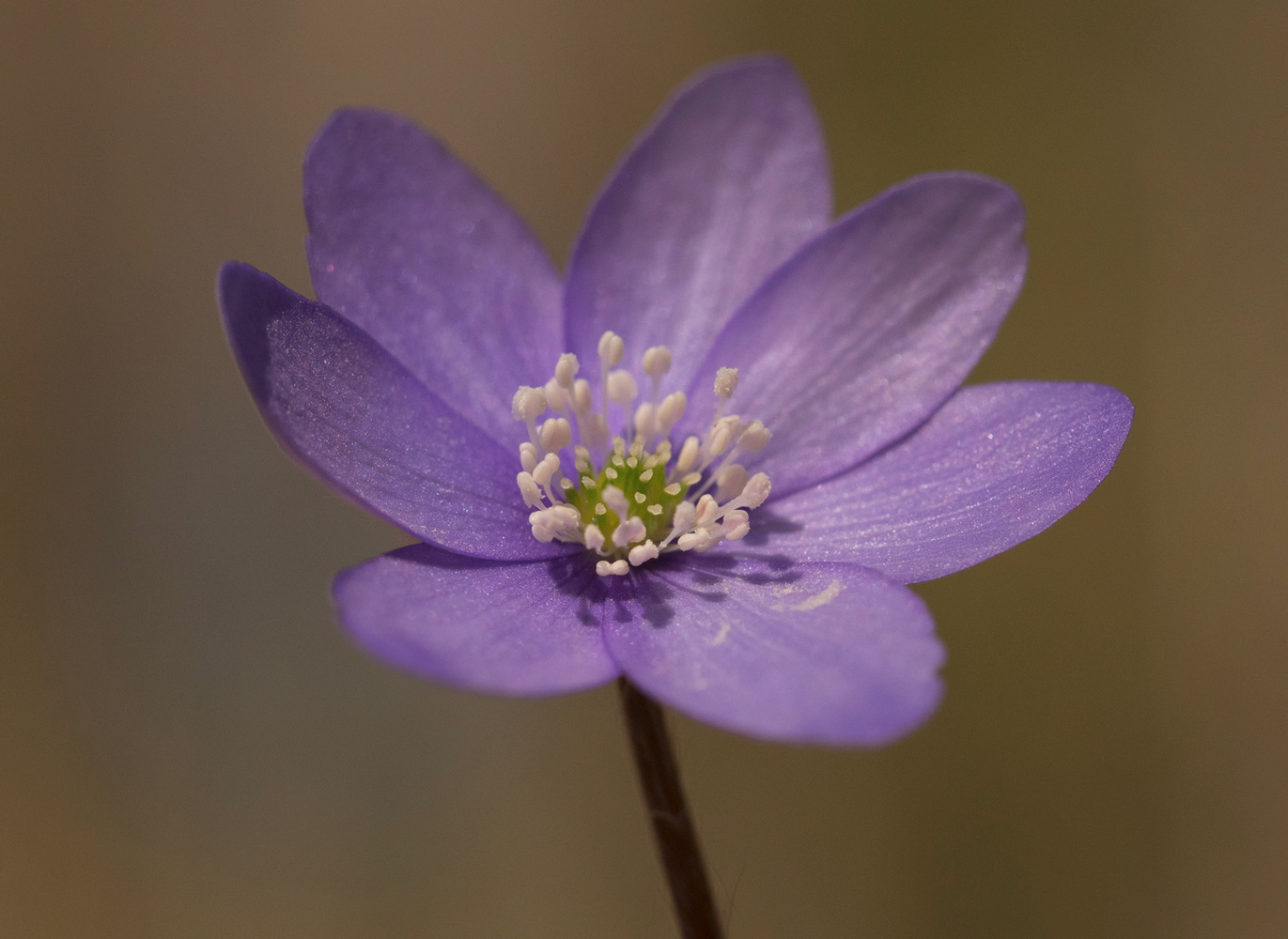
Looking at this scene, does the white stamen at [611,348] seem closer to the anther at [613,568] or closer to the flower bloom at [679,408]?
the flower bloom at [679,408]

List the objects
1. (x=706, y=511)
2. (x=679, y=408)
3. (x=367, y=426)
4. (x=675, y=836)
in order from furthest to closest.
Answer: (x=679, y=408), (x=706, y=511), (x=367, y=426), (x=675, y=836)

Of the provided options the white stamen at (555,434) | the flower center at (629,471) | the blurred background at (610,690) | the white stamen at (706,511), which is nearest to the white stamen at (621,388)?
the flower center at (629,471)

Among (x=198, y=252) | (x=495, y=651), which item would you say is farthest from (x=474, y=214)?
(x=198, y=252)

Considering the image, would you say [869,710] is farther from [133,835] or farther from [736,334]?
[133,835]

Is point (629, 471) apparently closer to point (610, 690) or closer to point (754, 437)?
point (754, 437)

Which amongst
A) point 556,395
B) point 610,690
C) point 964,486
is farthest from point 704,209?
point 610,690

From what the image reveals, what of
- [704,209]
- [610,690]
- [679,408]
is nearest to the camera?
[679,408]
